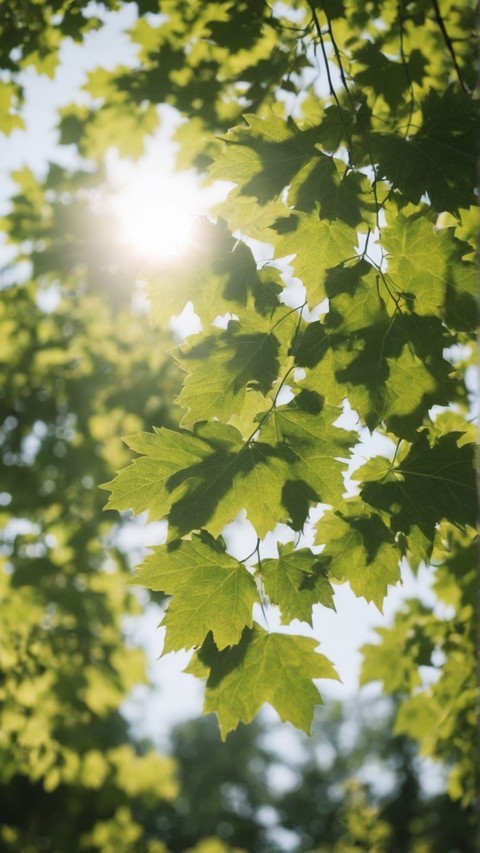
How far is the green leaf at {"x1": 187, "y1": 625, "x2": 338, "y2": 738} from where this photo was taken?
1738 millimetres

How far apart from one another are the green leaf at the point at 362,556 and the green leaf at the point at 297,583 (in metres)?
0.08

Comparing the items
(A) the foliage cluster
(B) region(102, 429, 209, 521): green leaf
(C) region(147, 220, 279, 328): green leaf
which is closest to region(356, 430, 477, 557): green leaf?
(A) the foliage cluster

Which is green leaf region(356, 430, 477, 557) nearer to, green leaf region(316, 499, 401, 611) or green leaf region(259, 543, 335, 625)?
green leaf region(316, 499, 401, 611)

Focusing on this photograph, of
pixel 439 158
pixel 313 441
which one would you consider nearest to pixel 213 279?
pixel 313 441

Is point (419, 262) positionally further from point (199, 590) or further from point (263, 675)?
point (263, 675)

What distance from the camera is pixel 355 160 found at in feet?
6.73

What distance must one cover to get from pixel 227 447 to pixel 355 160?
1.18m

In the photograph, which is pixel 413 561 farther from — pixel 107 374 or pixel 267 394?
pixel 107 374

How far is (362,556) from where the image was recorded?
5.78 feet

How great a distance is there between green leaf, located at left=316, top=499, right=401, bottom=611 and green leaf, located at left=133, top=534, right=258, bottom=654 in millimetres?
291

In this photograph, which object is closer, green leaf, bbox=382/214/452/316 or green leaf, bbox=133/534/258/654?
green leaf, bbox=133/534/258/654

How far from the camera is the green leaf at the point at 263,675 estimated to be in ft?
5.70

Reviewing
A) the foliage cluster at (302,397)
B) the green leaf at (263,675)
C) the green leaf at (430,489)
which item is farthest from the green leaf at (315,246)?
the green leaf at (263,675)

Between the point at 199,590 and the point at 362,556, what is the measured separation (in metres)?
0.52
